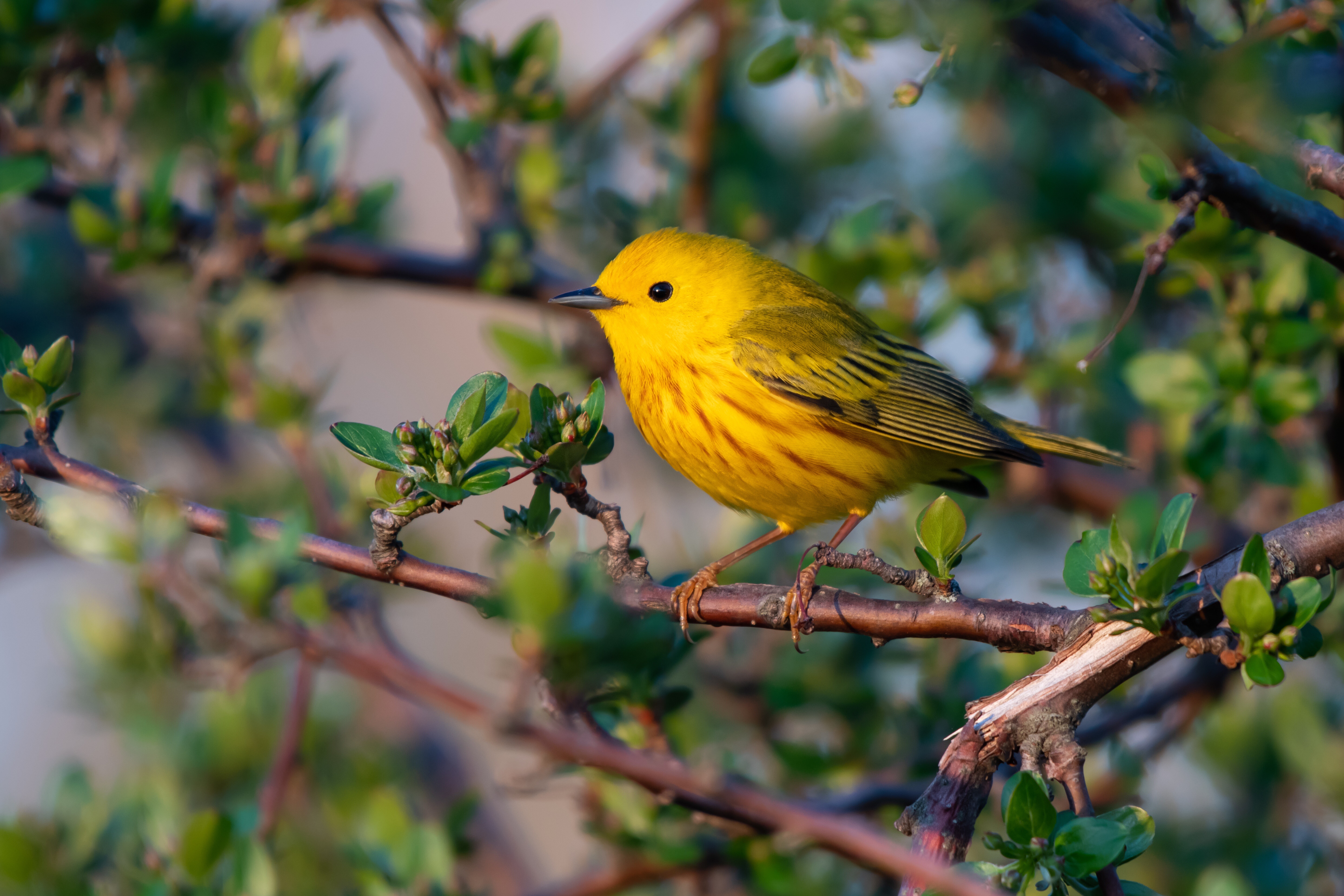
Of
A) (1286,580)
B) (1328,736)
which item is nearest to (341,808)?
(1286,580)

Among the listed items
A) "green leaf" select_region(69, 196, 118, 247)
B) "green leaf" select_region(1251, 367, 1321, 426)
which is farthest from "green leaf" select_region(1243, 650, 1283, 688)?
"green leaf" select_region(69, 196, 118, 247)

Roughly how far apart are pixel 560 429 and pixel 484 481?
18cm

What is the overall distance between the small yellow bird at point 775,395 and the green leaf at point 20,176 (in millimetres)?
1286

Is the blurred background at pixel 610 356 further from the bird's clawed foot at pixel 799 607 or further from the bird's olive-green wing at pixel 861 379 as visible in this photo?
the bird's clawed foot at pixel 799 607

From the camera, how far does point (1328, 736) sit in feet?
9.96

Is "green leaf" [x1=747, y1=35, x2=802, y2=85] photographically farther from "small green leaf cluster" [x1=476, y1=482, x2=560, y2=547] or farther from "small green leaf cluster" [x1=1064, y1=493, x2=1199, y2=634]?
"small green leaf cluster" [x1=1064, y1=493, x2=1199, y2=634]

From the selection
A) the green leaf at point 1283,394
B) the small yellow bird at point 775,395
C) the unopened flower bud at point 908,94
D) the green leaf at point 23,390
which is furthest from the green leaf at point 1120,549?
the green leaf at point 23,390

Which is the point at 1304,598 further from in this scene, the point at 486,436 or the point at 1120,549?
the point at 486,436

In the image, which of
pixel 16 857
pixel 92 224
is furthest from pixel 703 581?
pixel 92 224

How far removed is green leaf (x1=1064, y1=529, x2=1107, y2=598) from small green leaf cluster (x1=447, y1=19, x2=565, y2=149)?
206 cm

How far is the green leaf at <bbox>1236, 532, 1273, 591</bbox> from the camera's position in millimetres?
1415

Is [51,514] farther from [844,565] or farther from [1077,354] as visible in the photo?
[1077,354]

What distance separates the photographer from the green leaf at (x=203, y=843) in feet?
6.40

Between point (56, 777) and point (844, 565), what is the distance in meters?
1.91
